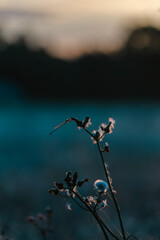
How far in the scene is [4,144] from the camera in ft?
51.0

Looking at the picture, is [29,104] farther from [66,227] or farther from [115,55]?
[66,227]

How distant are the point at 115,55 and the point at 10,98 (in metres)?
9.56

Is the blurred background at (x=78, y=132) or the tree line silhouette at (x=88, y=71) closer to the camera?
the blurred background at (x=78, y=132)

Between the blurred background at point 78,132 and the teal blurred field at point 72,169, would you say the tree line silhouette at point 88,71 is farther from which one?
the teal blurred field at point 72,169

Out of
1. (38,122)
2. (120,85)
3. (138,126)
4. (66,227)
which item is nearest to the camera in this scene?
(66,227)

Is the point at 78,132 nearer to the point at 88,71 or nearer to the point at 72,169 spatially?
the point at 72,169

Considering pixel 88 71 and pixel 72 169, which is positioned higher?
pixel 88 71

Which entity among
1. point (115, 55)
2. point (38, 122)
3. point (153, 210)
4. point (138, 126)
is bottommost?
point (153, 210)

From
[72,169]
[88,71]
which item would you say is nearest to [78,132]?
[72,169]

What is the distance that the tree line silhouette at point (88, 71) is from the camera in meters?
35.8

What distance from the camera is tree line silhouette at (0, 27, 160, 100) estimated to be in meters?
35.8

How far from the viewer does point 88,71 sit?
37.9 m

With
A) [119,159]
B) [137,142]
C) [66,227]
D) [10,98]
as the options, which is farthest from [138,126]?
[10,98]

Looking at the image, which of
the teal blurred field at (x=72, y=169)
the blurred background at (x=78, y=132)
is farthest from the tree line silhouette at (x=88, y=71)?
the teal blurred field at (x=72, y=169)
